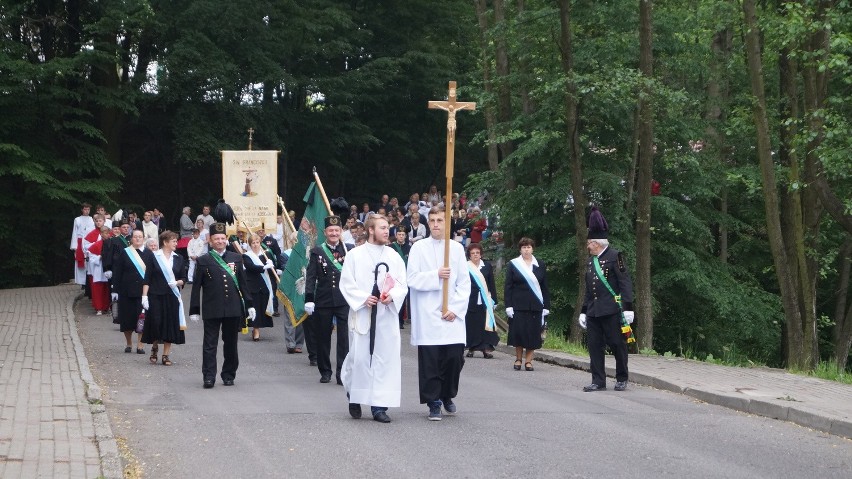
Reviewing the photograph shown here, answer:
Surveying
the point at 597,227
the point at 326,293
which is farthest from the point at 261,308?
the point at 597,227

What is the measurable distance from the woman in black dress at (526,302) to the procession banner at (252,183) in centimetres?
1256

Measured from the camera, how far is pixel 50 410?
35.2 feet

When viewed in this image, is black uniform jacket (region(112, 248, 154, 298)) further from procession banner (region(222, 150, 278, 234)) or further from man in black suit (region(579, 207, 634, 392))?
procession banner (region(222, 150, 278, 234))

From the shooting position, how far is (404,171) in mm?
45094

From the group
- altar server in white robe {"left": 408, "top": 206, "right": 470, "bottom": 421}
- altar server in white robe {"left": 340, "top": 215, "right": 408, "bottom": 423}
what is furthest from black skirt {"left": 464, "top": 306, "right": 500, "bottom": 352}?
altar server in white robe {"left": 340, "top": 215, "right": 408, "bottom": 423}

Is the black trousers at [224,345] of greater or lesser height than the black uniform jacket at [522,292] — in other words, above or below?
below

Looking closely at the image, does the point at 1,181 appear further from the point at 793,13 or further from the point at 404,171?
the point at 793,13

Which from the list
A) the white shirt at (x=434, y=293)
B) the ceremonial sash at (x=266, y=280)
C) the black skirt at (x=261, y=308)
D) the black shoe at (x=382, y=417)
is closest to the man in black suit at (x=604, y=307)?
the white shirt at (x=434, y=293)

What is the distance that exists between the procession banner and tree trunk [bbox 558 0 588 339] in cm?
902

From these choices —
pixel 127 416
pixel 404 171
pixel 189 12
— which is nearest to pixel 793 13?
pixel 127 416

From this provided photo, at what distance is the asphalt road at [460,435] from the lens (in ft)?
27.9

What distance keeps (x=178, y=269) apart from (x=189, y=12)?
826 inches

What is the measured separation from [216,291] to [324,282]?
1.27 m

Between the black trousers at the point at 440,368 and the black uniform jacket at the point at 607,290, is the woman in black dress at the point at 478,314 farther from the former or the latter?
the black trousers at the point at 440,368
